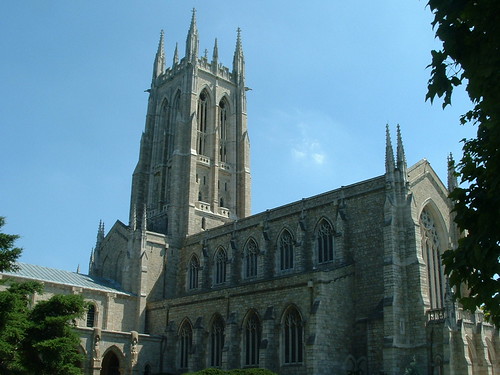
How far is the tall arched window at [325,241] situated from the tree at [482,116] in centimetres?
2729

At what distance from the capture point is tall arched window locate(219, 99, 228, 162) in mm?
56906

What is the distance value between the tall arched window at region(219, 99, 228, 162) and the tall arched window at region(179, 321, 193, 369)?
19.0 meters

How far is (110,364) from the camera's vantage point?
143 feet

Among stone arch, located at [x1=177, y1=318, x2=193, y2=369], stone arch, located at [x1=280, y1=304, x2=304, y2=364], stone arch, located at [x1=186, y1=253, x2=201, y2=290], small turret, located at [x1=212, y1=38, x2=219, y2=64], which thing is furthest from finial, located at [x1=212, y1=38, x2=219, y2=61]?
stone arch, located at [x1=280, y1=304, x2=304, y2=364]

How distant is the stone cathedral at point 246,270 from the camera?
31.7 m

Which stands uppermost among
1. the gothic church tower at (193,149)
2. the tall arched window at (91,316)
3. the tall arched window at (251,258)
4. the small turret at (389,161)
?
the gothic church tower at (193,149)

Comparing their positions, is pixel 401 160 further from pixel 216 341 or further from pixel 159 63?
pixel 159 63

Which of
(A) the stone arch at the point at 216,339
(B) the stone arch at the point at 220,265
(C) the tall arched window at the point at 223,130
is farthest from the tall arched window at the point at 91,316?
(C) the tall arched window at the point at 223,130

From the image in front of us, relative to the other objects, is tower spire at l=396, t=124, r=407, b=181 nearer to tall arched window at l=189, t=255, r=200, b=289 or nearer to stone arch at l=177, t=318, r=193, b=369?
stone arch at l=177, t=318, r=193, b=369

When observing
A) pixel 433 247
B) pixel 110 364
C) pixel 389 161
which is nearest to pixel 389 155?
pixel 389 161

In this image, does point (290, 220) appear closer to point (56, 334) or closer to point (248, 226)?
point (248, 226)

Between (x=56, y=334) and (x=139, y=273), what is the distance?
1590 centimetres

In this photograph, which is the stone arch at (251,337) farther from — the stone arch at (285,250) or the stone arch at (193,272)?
the stone arch at (193,272)

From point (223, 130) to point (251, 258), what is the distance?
725 inches
